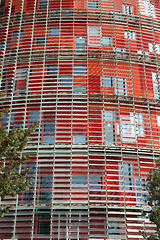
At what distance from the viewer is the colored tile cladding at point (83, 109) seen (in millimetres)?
12258

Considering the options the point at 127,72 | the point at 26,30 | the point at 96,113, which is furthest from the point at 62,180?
the point at 26,30

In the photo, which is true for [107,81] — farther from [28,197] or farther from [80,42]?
[28,197]

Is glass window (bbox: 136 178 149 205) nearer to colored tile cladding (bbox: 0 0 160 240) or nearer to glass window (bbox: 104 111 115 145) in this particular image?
colored tile cladding (bbox: 0 0 160 240)

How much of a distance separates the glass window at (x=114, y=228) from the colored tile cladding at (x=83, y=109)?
2.7 inches

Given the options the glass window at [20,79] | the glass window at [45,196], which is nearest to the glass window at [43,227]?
the glass window at [45,196]

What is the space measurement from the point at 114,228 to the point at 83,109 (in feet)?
20.8

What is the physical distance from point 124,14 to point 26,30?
254 inches

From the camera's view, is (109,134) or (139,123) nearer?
(109,134)

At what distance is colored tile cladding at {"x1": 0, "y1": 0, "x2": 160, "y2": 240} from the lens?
1226 cm

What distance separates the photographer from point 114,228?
12.5 m

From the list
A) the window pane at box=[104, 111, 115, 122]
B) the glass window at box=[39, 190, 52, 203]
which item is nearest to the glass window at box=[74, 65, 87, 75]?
the window pane at box=[104, 111, 115, 122]

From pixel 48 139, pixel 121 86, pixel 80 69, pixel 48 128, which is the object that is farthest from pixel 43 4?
pixel 48 139

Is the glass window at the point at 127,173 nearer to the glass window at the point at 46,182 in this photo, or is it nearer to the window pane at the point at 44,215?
the glass window at the point at 46,182

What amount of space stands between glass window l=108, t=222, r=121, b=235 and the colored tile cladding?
2.7 inches
